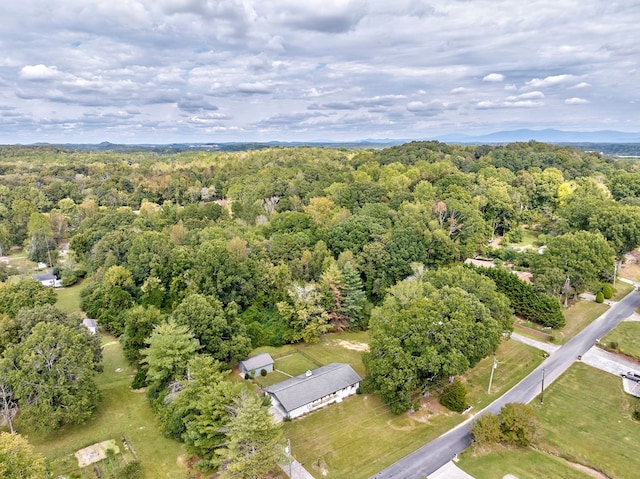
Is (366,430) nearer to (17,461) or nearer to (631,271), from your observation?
(17,461)

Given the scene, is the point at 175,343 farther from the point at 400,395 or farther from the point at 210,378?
the point at 400,395

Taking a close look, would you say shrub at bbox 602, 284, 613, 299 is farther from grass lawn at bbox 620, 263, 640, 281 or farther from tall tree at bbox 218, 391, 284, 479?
tall tree at bbox 218, 391, 284, 479

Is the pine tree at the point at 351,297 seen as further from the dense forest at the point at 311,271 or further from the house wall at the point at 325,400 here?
the house wall at the point at 325,400

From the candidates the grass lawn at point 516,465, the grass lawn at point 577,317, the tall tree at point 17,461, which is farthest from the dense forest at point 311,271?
the tall tree at point 17,461

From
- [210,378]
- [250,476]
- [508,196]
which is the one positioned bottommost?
[250,476]

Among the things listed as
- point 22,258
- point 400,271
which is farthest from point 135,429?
point 22,258

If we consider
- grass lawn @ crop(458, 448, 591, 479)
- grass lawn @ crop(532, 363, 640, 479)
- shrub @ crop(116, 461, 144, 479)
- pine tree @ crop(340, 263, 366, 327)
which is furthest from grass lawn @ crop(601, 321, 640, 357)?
shrub @ crop(116, 461, 144, 479)
